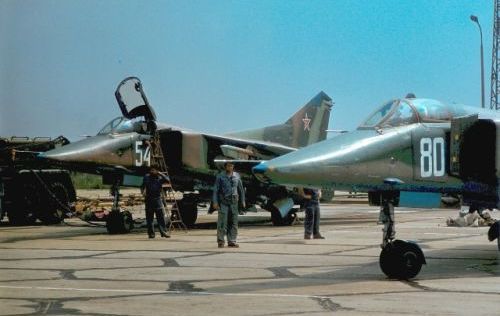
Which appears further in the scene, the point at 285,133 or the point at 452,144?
the point at 285,133

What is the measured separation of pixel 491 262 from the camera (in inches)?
484

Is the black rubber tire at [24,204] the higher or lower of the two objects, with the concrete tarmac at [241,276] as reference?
higher

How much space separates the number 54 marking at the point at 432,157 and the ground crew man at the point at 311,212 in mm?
6237

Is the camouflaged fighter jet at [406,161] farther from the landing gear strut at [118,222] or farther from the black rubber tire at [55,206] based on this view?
the black rubber tire at [55,206]

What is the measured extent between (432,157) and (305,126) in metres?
15.0

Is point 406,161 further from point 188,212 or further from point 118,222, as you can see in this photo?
point 188,212

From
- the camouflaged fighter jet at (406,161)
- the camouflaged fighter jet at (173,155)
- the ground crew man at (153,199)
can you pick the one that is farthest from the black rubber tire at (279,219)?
the camouflaged fighter jet at (406,161)

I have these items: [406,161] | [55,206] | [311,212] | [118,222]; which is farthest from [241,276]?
[55,206]

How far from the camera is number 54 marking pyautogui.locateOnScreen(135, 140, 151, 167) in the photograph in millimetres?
19562

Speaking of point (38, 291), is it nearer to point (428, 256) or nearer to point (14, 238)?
point (428, 256)

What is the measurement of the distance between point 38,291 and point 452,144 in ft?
17.3

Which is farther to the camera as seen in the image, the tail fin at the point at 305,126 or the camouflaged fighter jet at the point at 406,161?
the tail fin at the point at 305,126

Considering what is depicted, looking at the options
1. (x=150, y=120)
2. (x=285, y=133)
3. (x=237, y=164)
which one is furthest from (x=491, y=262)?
(x=285, y=133)

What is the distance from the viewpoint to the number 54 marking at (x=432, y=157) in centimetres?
1046
